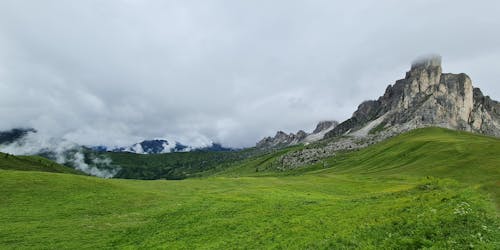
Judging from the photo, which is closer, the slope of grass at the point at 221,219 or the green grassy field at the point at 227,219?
the green grassy field at the point at 227,219

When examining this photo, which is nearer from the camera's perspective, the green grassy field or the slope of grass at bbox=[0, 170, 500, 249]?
the green grassy field

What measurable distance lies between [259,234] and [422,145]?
191 m

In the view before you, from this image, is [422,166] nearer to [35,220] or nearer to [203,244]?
[203,244]

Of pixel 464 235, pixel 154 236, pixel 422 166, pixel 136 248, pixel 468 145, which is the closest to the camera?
pixel 464 235

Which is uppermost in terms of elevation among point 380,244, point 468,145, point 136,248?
point 468,145

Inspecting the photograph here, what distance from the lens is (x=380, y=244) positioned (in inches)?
900

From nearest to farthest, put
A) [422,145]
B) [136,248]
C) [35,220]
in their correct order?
1. [136,248]
2. [35,220]
3. [422,145]

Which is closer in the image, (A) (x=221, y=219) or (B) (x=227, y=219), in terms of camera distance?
(B) (x=227, y=219)

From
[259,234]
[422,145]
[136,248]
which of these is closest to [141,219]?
[136,248]

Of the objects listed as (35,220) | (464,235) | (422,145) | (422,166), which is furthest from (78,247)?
(422,145)

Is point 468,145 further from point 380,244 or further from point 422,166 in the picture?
point 380,244

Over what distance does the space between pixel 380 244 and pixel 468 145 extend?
528ft

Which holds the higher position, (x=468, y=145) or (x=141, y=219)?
(x=468, y=145)

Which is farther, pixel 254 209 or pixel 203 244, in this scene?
pixel 254 209
